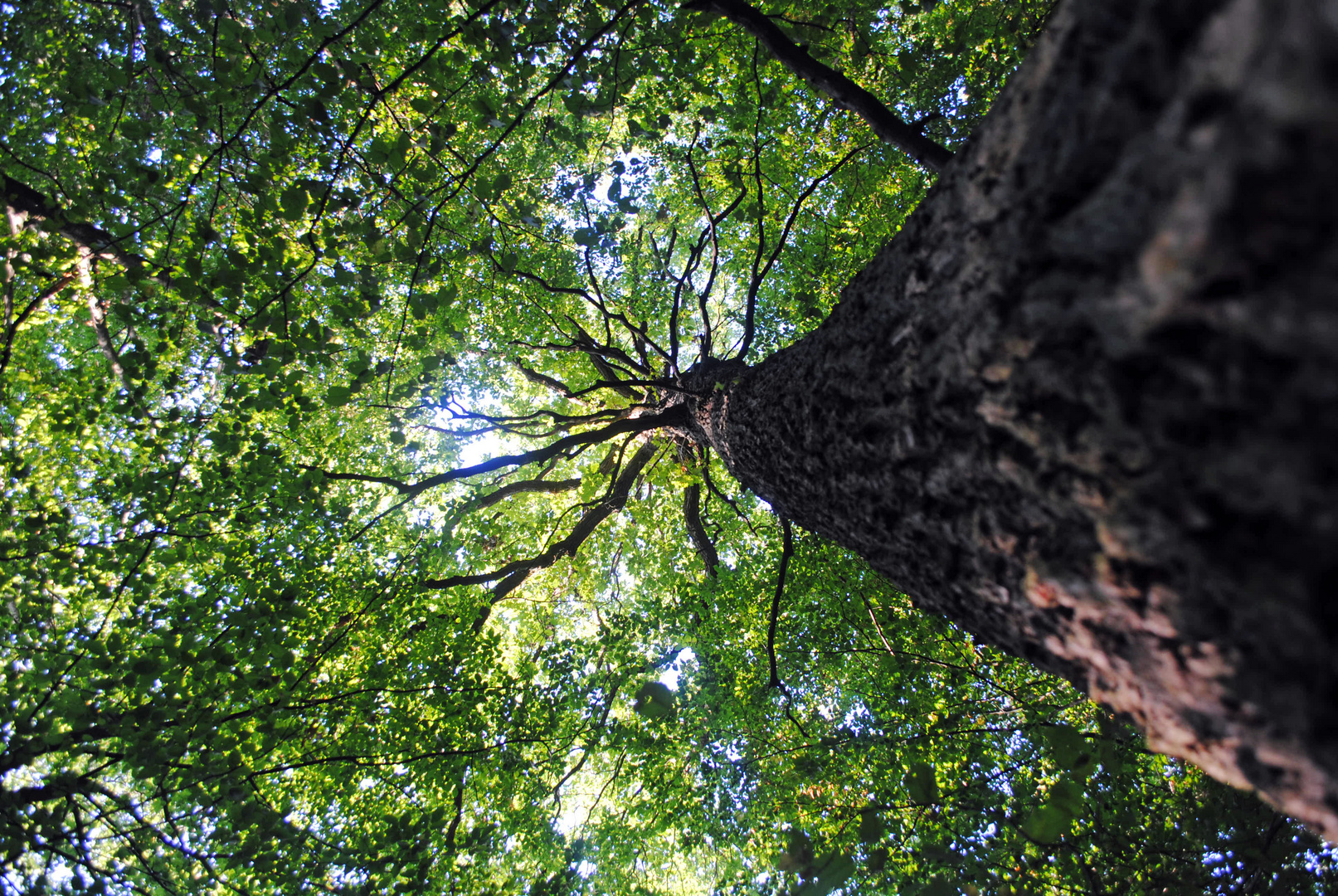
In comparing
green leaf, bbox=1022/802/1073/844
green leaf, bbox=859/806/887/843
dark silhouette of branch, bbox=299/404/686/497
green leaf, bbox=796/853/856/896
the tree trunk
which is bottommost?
green leaf, bbox=1022/802/1073/844

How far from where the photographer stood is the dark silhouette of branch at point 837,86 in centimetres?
246

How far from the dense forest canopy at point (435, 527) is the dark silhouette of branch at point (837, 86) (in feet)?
1.87

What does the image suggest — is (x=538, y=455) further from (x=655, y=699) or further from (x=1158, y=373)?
(x=1158, y=373)

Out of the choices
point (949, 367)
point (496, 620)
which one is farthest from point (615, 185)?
point (496, 620)

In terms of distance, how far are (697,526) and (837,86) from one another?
5503mm

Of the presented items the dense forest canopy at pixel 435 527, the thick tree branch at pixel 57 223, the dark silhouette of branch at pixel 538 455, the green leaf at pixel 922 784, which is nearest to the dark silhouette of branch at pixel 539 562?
the dense forest canopy at pixel 435 527

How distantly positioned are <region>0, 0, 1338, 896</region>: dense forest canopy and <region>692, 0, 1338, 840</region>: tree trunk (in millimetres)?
902

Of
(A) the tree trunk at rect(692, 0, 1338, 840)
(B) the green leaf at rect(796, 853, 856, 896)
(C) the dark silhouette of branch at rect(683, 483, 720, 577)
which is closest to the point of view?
(A) the tree trunk at rect(692, 0, 1338, 840)

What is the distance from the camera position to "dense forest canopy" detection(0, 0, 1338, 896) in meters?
2.78

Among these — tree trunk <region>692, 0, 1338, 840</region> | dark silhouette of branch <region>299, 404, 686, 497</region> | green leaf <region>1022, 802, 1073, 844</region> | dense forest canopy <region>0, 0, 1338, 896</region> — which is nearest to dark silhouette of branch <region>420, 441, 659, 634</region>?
dense forest canopy <region>0, 0, 1338, 896</region>

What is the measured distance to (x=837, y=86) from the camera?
8.57 ft

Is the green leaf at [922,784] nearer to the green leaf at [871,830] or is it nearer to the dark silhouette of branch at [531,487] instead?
the green leaf at [871,830]

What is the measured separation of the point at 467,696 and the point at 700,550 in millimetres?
3342

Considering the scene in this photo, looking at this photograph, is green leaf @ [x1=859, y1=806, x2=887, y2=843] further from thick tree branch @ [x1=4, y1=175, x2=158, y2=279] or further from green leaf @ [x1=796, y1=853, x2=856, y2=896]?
thick tree branch @ [x1=4, y1=175, x2=158, y2=279]
